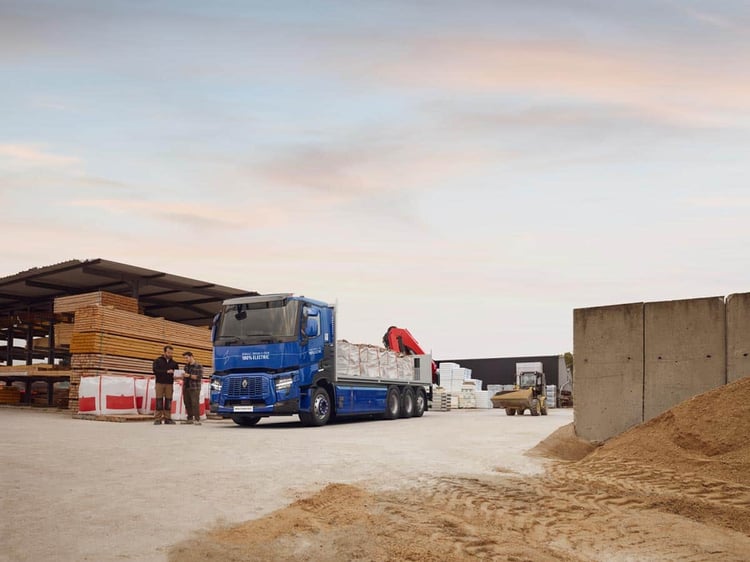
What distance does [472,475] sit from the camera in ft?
29.0

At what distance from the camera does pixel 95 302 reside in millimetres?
21953

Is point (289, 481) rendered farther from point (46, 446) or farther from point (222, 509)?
point (46, 446)

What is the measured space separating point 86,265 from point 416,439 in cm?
1341

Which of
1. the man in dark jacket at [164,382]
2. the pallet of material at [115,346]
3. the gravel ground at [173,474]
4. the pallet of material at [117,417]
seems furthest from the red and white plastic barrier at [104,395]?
the gravel ground at [173,474]

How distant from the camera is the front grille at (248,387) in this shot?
17.3 meters

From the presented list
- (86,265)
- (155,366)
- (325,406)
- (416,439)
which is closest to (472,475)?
(416,439)

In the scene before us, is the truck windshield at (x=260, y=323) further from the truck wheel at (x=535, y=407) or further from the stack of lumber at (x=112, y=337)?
the truck wheel at (x=535, y=407)

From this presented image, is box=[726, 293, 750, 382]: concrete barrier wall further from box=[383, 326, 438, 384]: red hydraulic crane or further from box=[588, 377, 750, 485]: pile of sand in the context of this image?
box=[383, 326, 438, 384]: red hydraulic crane

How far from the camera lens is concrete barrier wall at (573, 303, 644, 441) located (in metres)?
11.6

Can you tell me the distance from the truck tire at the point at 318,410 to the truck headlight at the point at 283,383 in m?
1.05

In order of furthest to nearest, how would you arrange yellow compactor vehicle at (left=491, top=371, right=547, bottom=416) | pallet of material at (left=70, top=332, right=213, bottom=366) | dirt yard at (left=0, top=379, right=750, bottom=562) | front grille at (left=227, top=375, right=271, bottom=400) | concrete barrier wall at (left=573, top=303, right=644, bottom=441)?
yellow compactor vehicle at (left=491, top=371, right=547, bottom=416)
pallet of material at (left=70, top=332, right=213, bottom=366)
front grille at (left=227, top=375, right=271, bottom=400)
concrete barrier wall at (left=573, top=303, right=644, bottom=441)
dirt yard at (left=0, top=379, right=750, bottom=562)

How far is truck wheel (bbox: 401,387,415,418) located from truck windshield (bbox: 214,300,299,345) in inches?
320

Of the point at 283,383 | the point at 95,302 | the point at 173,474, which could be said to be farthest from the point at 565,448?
the point at 95,302

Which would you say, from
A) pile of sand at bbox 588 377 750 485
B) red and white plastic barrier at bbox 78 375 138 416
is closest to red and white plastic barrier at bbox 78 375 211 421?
red and white plastic barrier at bbox 78 375 138 416
